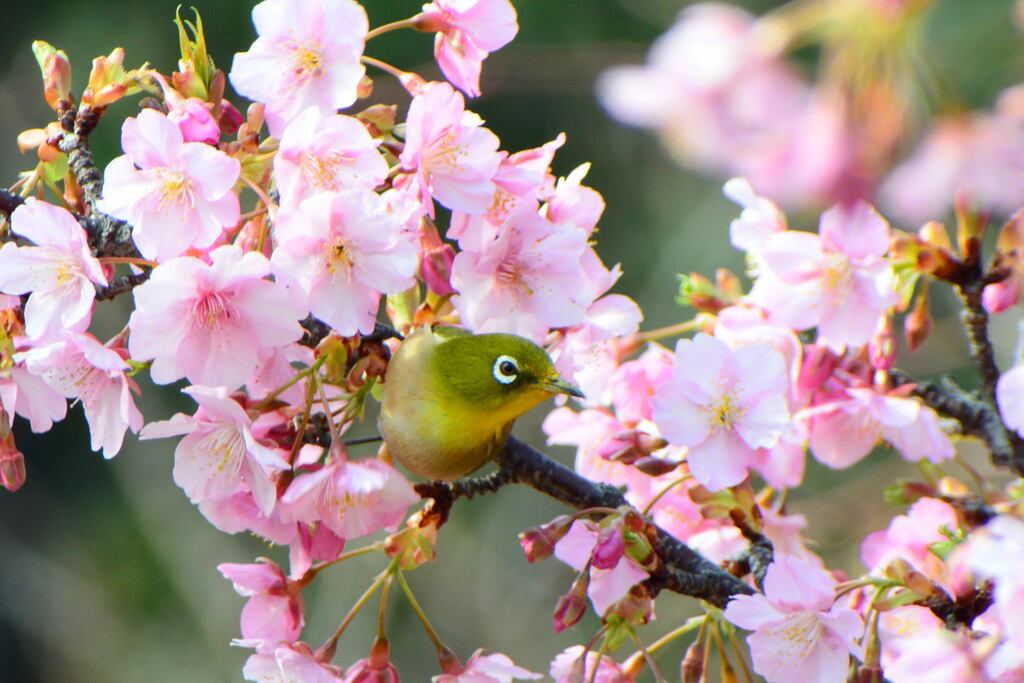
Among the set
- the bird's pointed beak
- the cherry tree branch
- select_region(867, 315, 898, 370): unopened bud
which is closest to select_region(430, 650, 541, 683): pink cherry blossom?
the cherry tree branch

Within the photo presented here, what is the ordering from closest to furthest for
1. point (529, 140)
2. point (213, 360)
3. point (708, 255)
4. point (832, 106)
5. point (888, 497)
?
point (832, 106) → point (213, 360) → point (888, 497) → point (708, 255) → point (529, 140)

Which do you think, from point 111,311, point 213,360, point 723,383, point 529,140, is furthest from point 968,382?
point 213,360

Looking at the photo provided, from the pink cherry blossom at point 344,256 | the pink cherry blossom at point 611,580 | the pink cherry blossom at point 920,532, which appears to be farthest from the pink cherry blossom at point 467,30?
the pink cherry blossom at point 920,532

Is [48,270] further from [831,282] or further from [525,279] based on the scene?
[831,282]

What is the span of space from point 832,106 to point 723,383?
0.65 meters

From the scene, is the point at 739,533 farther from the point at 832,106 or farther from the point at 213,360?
the point at 832,106

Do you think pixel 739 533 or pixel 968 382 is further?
pixel 968 382

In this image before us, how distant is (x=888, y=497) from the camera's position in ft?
3.86

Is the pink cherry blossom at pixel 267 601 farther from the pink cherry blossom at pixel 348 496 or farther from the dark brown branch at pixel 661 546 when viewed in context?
the dark brown branch at pixel 661 546

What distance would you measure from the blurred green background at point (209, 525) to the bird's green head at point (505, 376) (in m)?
2.84

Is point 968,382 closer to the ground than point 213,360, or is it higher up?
closer to the ground

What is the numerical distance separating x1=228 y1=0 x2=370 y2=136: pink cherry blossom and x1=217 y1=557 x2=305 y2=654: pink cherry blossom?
40 centimetres

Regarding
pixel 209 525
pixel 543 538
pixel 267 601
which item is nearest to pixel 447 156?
pixel 543 538

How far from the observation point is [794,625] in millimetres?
Answer: 959
